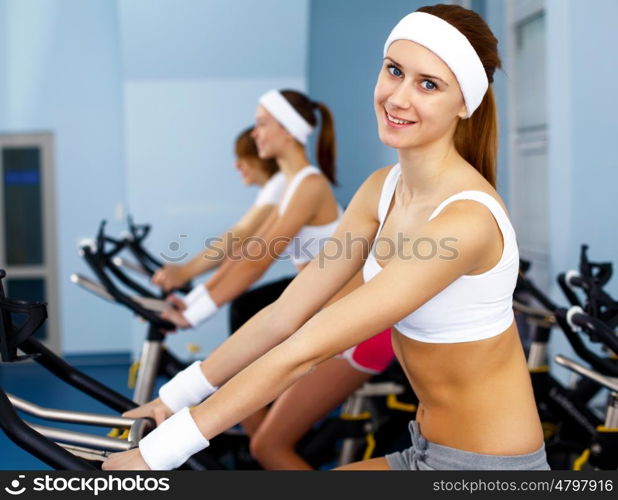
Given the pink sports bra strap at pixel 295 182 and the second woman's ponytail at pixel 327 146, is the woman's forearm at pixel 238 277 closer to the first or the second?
the pink sports bra strap at pixel 295 182

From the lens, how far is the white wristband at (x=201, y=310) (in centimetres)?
244

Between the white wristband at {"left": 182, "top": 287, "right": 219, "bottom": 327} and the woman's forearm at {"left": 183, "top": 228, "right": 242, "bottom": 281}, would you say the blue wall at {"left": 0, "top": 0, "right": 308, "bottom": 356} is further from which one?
the white wristband at {"left": 182, "top": 287, "right": 219, "bottom": 327}

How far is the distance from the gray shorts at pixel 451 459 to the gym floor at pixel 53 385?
2131 mm

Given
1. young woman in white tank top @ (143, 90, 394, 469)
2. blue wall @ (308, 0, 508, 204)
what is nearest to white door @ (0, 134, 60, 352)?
blue wall @ (308, 0, 508, 204)

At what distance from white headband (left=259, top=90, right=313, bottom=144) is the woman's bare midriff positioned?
171 centimetres

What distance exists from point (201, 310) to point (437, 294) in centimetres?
136

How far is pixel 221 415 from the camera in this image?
113cm

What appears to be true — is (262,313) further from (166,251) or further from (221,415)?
(166,251)

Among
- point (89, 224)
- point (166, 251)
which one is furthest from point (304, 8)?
point (89, 224)

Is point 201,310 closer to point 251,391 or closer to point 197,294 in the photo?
point 197,294

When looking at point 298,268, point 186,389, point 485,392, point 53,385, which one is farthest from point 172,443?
point 53,385

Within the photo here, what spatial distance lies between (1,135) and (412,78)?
15.9 ft

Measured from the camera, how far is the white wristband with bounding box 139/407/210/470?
1108 millimetres

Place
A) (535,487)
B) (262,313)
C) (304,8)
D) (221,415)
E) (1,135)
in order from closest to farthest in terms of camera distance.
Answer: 1. (221,415)
2. (535,487)
3. (262,313)
4. (304,8)
5. (1,135)
